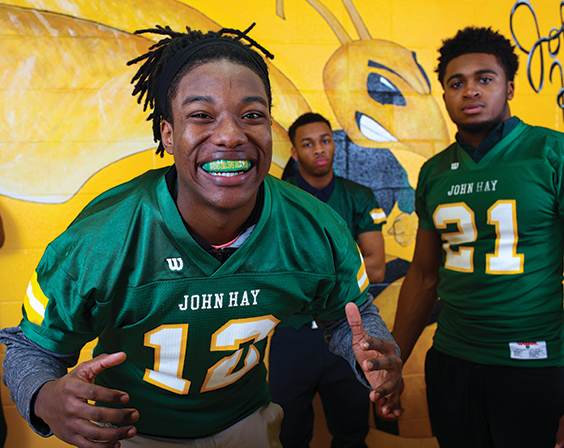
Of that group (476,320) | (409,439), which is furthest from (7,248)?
(409,439)

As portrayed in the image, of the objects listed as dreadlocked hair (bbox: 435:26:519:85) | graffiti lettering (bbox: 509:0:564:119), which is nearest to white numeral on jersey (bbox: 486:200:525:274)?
dreadlocked hair (bbox: 435:26:519:85)

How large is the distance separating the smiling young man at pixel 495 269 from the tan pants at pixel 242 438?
0.76m

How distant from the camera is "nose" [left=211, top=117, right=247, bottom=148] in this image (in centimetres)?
108

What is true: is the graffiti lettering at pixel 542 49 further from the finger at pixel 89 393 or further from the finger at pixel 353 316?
the finger at pixel 89 393

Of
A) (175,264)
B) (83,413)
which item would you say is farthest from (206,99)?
(83,413)

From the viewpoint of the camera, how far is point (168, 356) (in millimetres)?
1190

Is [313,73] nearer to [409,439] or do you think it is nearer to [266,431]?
[266,431]

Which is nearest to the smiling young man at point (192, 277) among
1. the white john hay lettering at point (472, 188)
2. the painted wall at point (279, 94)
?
the white john hay lettering at point (472, 188)

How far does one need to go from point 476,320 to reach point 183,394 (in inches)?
46.1

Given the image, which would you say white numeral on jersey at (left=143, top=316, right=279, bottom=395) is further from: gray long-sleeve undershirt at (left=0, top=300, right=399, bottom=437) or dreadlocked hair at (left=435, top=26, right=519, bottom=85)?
dreadlocked hair at (left=435, top=26, right=519, bottom=85)

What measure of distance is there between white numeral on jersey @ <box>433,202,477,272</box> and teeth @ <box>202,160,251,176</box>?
1.08 m

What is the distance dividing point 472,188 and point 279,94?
A: 53.5 inches

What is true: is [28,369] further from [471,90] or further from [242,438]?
[471,90]

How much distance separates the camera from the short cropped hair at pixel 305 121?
252cm
